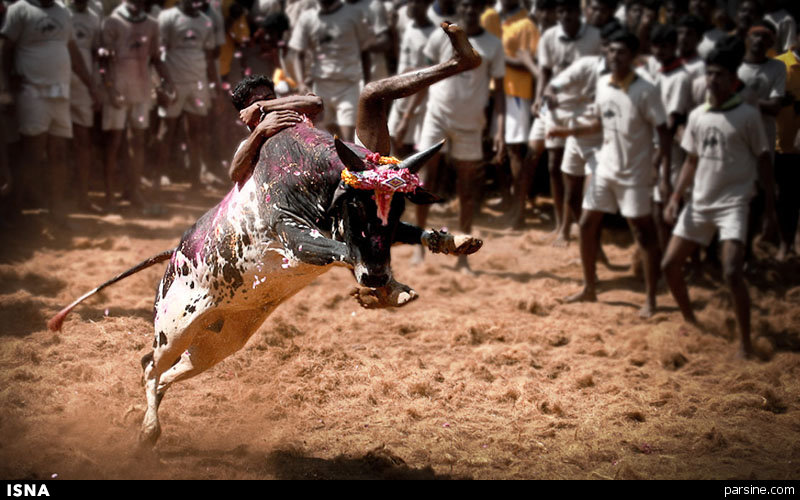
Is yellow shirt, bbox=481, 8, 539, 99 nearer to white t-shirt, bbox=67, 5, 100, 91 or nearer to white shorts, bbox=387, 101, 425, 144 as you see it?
white shorts, bbox=387, 101, 425, 144

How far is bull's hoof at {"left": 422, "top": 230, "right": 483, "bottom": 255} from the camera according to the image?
3.82m

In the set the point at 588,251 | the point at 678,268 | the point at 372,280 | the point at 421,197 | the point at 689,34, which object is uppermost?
the point at 689,34

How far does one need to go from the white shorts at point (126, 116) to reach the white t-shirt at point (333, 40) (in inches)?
75.8

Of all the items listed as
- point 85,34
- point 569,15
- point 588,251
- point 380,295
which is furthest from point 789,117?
point 85,34

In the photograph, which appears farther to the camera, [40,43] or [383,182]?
[40,43]

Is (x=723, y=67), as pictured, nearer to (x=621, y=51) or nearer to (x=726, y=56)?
(x=726, y=56)

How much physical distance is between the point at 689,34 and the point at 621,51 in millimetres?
1855

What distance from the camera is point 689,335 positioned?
7047mm

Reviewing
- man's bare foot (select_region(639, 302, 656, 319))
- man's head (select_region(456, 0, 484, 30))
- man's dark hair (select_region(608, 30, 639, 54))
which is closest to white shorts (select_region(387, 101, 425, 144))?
man's head (select_region(456, 0, 484, 30))

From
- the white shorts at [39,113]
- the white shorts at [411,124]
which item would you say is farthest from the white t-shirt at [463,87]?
the white shorts at [39,113]

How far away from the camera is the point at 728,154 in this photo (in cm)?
651

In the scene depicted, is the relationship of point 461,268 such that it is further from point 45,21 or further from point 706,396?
point 45,21

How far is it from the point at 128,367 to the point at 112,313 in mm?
979

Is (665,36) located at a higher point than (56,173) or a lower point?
higher
